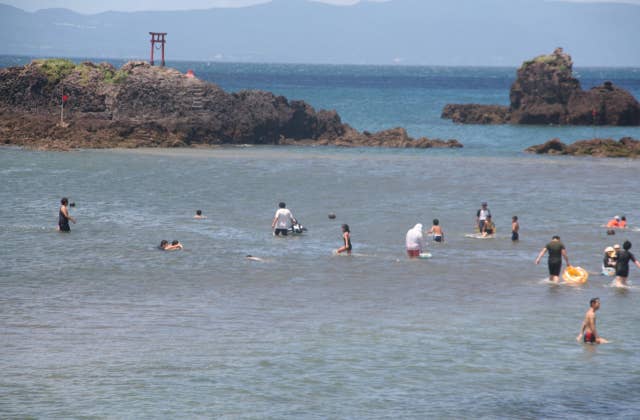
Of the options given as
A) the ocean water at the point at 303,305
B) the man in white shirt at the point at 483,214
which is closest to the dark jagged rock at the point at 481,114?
the ocean water at the point at 303,305

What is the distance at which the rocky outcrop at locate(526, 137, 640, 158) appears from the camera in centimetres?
6888

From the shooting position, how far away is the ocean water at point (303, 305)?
20281mm

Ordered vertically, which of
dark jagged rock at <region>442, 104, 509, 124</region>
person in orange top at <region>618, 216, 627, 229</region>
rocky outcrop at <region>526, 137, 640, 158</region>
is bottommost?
person in orange top at <region>618, 216, 627, 229</region>

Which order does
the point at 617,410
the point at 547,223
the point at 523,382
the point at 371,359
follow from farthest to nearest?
the point at 547,223 < the point at 371,359 < the point at 523,382 < the point at 617,410

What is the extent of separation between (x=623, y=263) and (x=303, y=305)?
373 inches

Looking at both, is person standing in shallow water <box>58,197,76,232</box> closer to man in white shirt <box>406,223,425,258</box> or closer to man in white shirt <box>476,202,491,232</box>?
man in white shirt <box>406,223,425,258</box>

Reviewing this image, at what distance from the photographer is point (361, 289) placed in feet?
97.3

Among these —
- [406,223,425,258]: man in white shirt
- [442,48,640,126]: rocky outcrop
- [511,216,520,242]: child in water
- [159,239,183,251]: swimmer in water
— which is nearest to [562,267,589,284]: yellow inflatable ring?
[406,223,425,258]: man in white shirt

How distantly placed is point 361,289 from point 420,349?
21.0 ft

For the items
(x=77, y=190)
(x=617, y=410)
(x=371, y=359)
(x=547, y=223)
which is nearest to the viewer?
(x=617, y=410)

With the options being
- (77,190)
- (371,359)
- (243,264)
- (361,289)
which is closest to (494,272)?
(361,289)

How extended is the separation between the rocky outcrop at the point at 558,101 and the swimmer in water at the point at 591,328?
3308 inches

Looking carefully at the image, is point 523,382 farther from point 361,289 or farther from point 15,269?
point 15,269

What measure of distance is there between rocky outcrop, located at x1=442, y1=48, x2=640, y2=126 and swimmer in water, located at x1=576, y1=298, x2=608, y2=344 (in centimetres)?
8402
